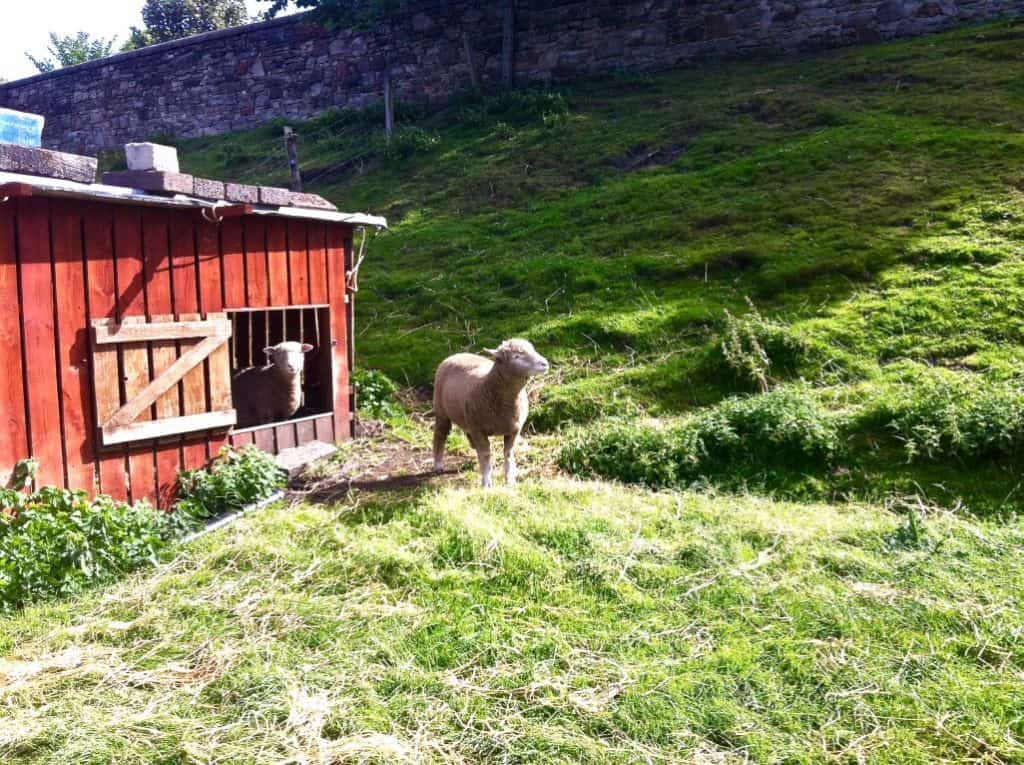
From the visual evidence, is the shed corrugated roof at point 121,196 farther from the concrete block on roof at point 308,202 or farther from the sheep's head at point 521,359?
the sheep's head at point 521,359

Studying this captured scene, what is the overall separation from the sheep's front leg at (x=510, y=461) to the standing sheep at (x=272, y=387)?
2625 mm

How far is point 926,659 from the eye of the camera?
12.1 ft

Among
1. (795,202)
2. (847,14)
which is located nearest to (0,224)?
(795,202)

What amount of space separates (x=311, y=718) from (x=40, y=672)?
1.57 metres

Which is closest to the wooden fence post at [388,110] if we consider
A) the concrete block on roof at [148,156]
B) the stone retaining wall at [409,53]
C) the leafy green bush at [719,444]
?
the stone retaining wall at [409,53]

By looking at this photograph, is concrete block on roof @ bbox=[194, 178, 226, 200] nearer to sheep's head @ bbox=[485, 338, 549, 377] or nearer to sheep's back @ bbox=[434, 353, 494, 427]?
sheep's back @ bbox=[434, 353, 494, 427]

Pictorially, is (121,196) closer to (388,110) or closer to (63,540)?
(63,540)

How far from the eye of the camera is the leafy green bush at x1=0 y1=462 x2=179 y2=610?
4766 mm

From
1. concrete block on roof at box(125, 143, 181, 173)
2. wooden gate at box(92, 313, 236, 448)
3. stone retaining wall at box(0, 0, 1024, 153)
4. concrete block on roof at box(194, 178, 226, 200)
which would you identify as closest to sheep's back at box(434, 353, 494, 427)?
wooden gate at box(92, 313, 236, 448)

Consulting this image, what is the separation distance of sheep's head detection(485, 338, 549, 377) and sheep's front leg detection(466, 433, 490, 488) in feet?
2.29

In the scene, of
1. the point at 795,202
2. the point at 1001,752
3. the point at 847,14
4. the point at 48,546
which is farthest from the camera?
the point at 847,14

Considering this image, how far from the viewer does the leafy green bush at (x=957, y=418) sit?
6.07 m

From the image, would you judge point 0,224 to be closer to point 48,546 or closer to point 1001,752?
point 48,546

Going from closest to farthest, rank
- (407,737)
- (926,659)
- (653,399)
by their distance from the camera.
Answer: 1. (407,737)
2. (926,659)
3. (653,399)
